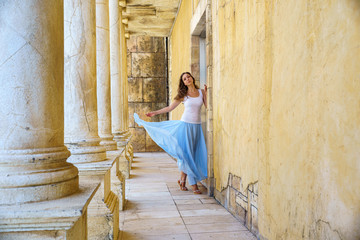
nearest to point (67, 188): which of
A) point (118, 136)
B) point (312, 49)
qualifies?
point (312, 49)

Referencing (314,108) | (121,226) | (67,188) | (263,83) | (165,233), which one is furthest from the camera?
(121,226)

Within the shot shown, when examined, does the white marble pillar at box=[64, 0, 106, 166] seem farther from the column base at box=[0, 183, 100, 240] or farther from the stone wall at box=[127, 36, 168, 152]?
the stone wall at box=[127, 36, 168, 152]

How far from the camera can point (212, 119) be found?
16.1 ft

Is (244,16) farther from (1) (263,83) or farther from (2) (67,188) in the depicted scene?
(2) (67,188)

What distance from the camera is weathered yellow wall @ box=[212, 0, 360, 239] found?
1.67m

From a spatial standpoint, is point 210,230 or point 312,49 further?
point 210,230

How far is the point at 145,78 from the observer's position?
41.7 ft

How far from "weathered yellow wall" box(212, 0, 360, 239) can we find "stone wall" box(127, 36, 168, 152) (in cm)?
917

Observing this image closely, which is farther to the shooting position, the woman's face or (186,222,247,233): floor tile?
the woman's face

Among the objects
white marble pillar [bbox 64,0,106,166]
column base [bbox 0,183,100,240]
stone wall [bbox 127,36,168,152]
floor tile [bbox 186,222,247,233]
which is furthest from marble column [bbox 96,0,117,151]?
stone wall [bbox 127,36,168,152]

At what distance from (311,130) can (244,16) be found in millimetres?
1825

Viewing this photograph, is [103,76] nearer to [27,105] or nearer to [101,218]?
[101,218]

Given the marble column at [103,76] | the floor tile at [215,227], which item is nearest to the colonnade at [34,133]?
the floor tile at [215,227]

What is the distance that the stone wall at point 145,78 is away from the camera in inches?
498
